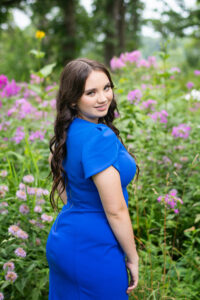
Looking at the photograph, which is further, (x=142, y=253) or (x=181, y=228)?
(x=181, y=228)

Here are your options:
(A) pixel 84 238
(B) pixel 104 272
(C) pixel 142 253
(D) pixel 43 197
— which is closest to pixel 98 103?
(A) pixel 84 238

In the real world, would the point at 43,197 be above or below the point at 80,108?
below

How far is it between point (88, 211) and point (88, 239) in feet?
0.38

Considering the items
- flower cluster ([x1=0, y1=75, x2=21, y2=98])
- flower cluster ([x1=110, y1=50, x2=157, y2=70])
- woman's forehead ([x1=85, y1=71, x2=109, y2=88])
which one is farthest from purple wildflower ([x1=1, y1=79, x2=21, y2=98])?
woman's forehead ([x1=85, y1=71, x2=109, y2=88])

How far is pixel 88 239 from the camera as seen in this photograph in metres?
1.33

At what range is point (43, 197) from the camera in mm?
2252

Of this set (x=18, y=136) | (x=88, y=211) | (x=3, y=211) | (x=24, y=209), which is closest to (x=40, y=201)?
(x=24, y=209)

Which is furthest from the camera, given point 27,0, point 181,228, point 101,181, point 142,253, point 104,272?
point 27,0

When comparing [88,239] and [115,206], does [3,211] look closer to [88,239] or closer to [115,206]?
[88,239]

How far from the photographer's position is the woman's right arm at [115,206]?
3.96 ft

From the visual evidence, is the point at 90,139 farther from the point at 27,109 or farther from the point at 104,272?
the point at 27,109

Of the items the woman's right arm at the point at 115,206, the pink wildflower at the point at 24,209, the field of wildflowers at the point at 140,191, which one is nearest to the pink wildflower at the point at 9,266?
the field of wildflowers at the point at 140,191

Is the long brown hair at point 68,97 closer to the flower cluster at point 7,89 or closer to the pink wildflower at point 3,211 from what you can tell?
the pink wildflower at point 3,211

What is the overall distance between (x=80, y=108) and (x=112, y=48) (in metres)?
12.5
